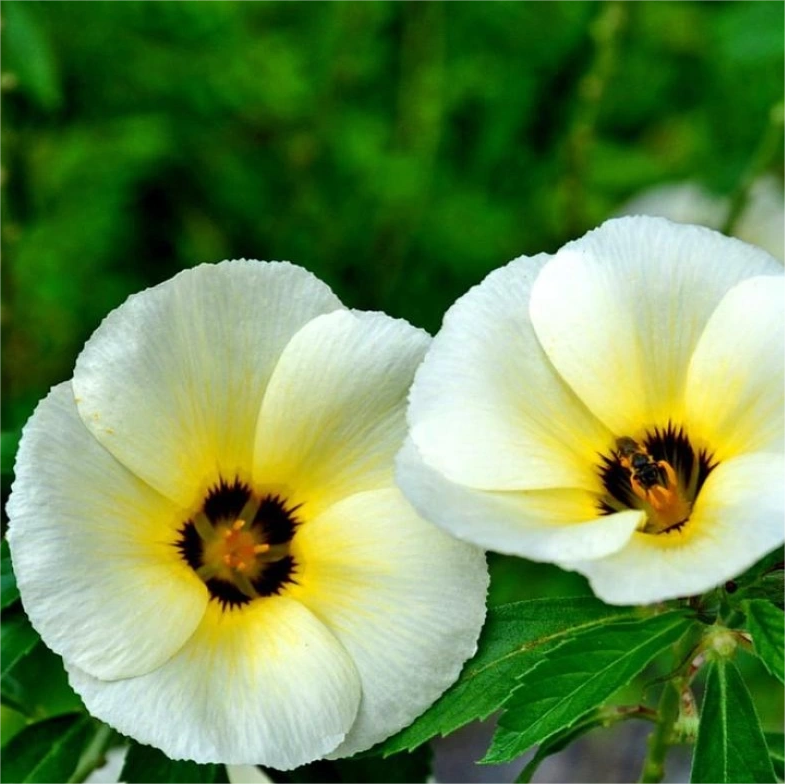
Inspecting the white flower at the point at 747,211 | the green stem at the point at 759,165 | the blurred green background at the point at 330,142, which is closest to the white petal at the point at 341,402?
the green stem at the point at 759,165

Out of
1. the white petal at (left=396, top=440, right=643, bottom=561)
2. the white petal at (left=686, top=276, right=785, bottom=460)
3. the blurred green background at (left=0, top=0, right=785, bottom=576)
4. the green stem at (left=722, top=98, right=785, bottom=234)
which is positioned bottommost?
the white petal at (left=396, top=440, right=643, bottom=561)

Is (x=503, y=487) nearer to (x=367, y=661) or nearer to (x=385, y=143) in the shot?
(x=367, y=661)

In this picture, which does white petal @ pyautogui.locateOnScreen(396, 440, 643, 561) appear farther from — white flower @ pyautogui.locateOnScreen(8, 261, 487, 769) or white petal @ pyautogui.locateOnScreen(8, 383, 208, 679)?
white petal @ pyautogui.locateOnScreen(8, 383, 208, 679)

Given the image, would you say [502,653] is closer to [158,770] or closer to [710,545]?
[710,545]

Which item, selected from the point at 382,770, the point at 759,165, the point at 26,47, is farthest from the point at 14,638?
the point at 759,165

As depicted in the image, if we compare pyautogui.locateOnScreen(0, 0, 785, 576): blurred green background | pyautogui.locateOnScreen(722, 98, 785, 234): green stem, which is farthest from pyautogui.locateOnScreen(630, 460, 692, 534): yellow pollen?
pyautogui.locateOnScreen(0, 0, 785, 576): blurred green background

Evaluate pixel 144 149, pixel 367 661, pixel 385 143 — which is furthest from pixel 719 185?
pixel 367 661
